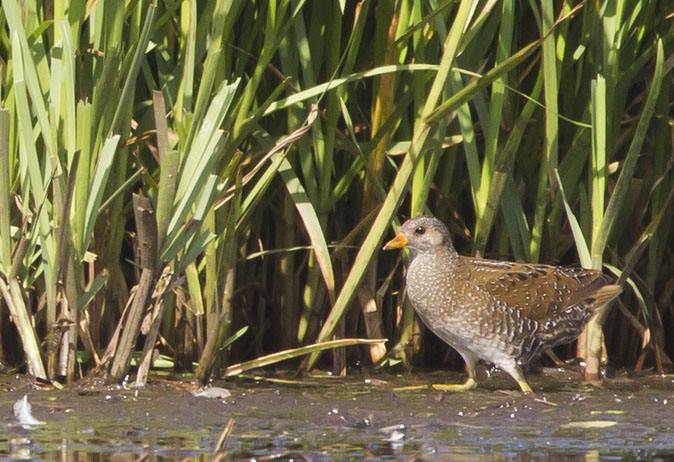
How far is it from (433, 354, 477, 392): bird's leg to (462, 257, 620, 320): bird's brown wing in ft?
1.09

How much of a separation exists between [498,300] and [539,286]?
0.64ft

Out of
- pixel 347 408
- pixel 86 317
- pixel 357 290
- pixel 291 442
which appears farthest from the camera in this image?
pixel 357 290

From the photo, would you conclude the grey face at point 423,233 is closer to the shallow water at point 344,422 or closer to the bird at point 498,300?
the bird at point 498,300

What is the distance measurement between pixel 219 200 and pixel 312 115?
1.76 ft

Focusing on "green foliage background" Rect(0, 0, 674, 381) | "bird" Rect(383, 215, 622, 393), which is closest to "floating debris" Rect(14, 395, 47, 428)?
"green foliage background" Rect(0, 0, 674, 381)

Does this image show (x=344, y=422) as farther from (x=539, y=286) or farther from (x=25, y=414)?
(x=539, y=286)

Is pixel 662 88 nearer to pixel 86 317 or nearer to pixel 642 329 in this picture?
pixel 642 329

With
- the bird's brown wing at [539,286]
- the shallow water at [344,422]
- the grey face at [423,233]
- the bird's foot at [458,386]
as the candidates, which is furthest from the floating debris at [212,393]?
the bird's brown wing at [539,286]

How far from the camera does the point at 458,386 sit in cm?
546

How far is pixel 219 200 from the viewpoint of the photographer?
515cm

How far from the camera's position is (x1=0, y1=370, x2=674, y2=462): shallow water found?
415 centimetres

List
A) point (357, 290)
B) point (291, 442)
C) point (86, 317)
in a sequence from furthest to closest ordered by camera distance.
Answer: point (357, 290) → point (86, 317) → point (291, 442)

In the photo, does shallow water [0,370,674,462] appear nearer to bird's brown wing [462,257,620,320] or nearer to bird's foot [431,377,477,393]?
bird's foot [431,377,477,393]

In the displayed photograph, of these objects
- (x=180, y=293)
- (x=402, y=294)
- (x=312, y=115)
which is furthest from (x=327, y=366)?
(x=312, y=115)
